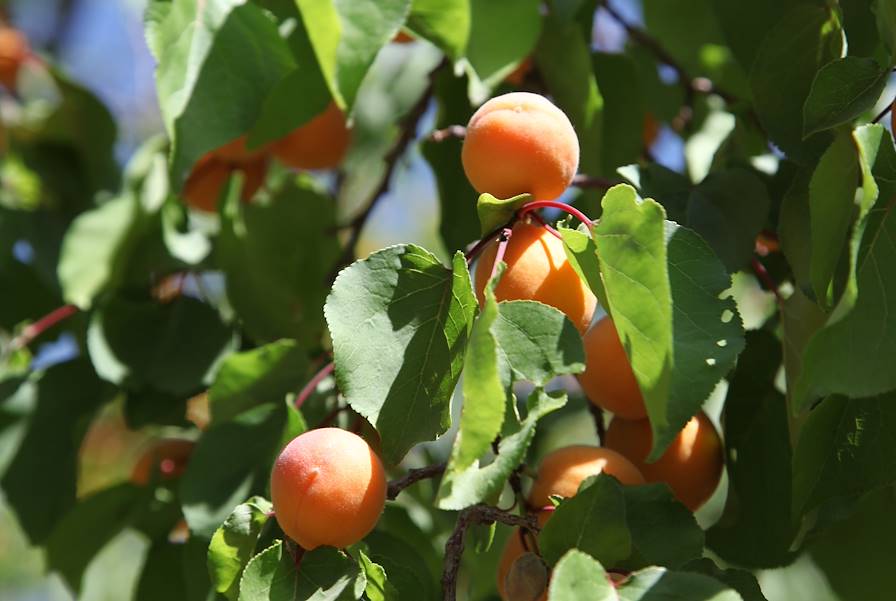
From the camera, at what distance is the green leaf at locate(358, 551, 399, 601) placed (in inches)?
29.3

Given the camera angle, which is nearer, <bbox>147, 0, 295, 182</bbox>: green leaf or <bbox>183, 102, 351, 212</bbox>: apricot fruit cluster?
<bbox>147, 0, 295, 182</bbox>: green leaf

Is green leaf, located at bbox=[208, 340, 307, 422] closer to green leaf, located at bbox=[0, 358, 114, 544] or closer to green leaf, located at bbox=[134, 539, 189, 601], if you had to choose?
green leaf, located at bbox=[134, 539, 189, 601]

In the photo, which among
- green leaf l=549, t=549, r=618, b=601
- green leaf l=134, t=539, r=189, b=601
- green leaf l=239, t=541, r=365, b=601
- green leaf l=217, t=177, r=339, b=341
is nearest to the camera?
green leaf l=549, t=549, r=618, b=601

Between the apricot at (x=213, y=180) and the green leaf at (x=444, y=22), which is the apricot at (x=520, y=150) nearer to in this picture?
the green leaf at (x=444, y=22)

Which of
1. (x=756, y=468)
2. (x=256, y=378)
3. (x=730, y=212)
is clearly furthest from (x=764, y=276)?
(x=256, y=378)

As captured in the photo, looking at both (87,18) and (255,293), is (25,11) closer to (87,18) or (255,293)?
(87,18)

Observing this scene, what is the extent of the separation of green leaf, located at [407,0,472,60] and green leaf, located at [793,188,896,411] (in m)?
0.49

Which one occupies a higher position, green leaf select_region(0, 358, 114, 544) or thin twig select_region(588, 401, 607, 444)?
thin twig select_region(588, 401, 607, 444)

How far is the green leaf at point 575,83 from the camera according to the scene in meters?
1.10

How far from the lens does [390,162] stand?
1.31m

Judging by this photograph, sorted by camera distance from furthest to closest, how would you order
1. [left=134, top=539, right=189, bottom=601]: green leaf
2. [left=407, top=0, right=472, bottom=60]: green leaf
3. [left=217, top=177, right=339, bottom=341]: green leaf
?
[left=217, top=177, right=339, bottom=341]: green leaf → [left=134, top=539, right=189, bottom=601]: green leaf → [left=407, top=0, right=472, bottom=60]: green leaf

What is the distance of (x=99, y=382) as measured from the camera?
1.35 m

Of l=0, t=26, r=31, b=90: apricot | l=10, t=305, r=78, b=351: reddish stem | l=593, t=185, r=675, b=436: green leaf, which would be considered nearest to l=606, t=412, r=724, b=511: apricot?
l=593, t=185, r=675, b=436: green leaf

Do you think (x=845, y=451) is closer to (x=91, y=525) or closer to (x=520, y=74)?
(x=520, y=74)
